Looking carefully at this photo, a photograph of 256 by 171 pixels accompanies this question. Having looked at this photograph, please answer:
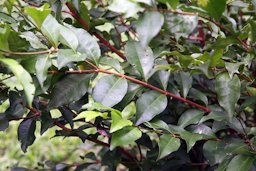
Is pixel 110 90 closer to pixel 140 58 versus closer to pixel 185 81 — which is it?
pixel 140 58

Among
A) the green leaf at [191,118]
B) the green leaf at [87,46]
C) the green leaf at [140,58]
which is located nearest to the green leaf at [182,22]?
the green leaf at [140,58]

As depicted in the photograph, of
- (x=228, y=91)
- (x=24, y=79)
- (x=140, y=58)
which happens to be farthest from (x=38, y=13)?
(x=228, y=91)

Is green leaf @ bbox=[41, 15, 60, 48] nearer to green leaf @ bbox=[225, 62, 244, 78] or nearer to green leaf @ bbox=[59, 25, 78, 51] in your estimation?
green leaf @ bbox=[59, 25, 78, 51]

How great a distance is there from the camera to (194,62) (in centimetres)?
96

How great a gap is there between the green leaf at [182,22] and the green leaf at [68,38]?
238 millimetres

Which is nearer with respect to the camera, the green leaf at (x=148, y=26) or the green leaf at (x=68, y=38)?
the green leaf at (x=148, y=26)

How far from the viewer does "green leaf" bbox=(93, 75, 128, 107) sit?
995mm

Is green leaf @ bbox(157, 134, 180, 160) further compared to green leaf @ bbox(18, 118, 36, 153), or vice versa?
green leaf @ bbox(18, 118, 36, 153)

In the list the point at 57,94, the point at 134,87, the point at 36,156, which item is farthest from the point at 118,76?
the point at 36,156

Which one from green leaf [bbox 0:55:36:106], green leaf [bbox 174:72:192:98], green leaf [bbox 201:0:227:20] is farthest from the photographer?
green leaf [bbox 174:72:192:98]

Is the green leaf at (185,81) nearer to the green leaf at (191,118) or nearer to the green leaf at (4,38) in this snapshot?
the green leaf at (191,118)

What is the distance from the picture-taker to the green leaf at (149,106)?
100 centimetres

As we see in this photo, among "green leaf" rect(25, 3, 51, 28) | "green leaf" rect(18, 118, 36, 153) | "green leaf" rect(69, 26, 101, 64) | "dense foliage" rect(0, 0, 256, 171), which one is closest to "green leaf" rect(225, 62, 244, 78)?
"dense foliage" rect(0, 0, 256, 171)

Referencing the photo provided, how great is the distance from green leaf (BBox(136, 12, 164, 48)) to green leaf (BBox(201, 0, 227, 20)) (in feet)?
0.42
